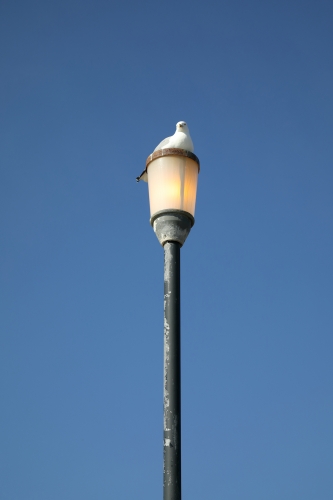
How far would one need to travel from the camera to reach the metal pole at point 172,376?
4059 mm

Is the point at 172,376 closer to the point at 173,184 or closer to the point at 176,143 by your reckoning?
the point at 173,184

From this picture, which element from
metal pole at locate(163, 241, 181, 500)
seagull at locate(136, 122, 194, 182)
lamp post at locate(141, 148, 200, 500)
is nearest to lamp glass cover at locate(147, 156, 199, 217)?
lamp post at locate(141, 148, 200, 500)

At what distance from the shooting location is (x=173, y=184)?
5.00 meters

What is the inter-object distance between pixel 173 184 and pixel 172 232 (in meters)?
0.40

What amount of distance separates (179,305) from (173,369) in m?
0.49

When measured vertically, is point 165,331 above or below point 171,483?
above

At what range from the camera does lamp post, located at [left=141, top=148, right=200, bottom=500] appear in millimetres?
4156

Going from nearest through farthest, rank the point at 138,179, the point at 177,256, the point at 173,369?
1. the point at 173,369
2. the point at 177,256
3. the point at 138,179

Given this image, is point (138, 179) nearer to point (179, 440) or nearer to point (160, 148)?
point (160, 148)

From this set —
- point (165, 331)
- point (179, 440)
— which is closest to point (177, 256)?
point (165, 331)

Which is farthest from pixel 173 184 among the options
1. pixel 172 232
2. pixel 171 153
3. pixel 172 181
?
pixel 172 232

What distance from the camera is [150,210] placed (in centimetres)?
514

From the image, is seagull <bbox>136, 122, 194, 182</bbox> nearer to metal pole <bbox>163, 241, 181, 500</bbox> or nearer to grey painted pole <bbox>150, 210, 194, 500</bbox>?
grey painted pole <bbox>150, 210, 194, 500</bbox>

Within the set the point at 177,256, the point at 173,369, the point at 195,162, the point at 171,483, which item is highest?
the point at 195,162
